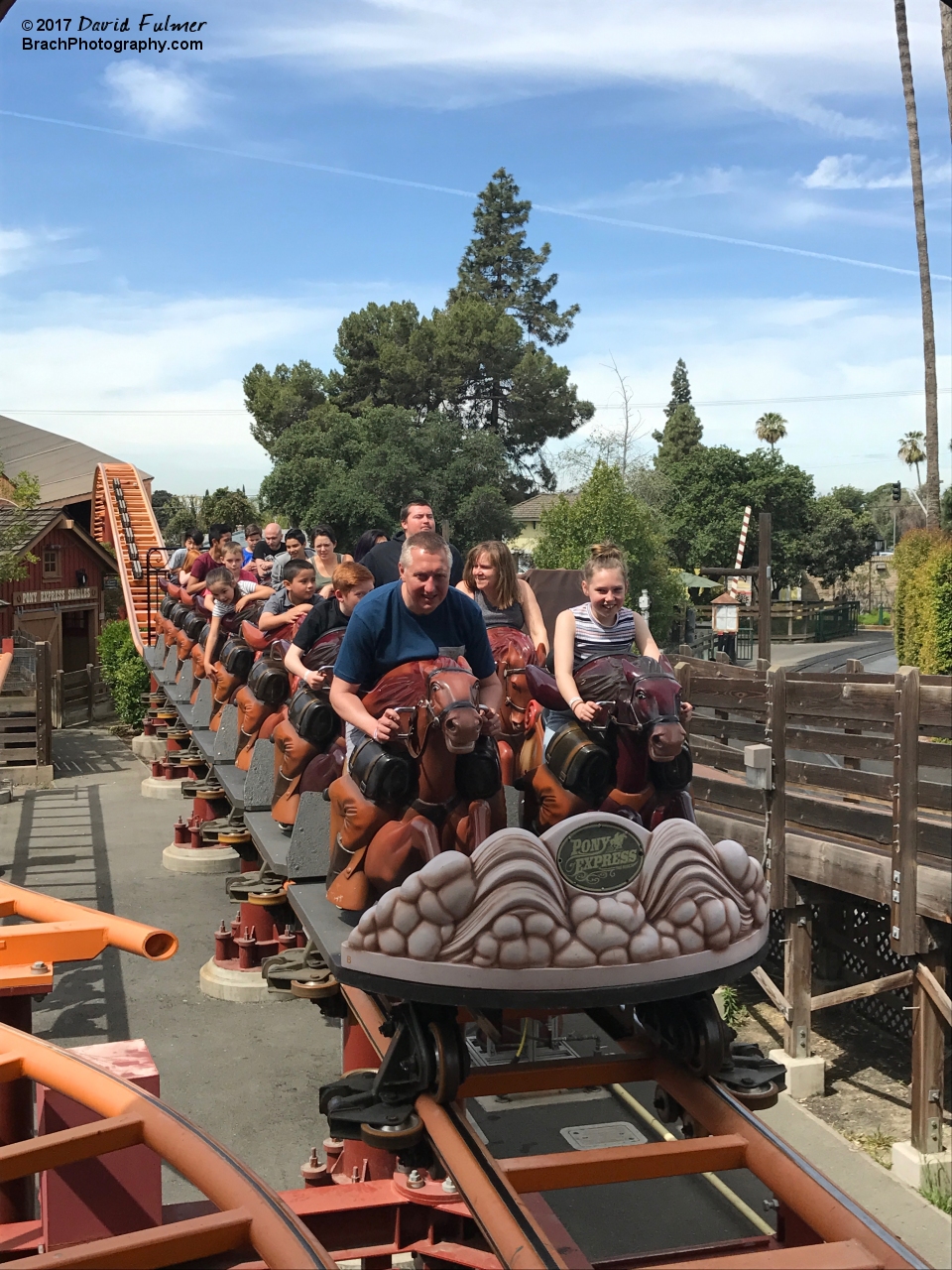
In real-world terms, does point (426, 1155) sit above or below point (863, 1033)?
above

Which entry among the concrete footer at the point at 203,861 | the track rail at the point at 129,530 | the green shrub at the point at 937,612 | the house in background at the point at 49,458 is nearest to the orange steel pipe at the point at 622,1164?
the concrete footer at the point at 203,861

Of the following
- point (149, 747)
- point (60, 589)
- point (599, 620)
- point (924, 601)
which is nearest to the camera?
point (599, 620)

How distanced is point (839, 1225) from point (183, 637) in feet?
33.7

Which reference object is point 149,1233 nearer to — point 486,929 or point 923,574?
point 486,929

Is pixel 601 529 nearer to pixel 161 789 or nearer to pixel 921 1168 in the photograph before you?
pixel 161 789

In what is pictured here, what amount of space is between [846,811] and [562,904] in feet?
12.9

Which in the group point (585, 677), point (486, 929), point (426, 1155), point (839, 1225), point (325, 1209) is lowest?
point (325, 1209)

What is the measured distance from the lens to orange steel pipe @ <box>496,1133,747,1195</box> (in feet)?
8.00

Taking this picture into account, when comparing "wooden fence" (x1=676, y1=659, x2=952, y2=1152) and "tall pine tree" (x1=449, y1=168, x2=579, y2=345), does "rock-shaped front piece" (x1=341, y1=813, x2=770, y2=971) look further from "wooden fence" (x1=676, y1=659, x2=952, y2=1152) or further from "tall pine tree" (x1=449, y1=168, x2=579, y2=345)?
"tall pine tree" (x1=449, y1=168, x2=579, y2=345)

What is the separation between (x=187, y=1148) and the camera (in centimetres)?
208

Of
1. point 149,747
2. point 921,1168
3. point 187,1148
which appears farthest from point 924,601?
point 187,1148

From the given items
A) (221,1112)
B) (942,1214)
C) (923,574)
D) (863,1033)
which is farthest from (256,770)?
(923,574)

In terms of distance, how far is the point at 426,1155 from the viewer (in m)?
2.79

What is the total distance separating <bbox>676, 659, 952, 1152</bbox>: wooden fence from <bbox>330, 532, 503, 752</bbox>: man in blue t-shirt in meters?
2.99
